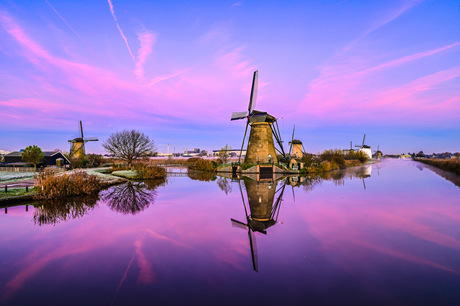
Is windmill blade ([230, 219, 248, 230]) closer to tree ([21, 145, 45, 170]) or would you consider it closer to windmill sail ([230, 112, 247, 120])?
windmill sail ([230, 112, 247, 120])

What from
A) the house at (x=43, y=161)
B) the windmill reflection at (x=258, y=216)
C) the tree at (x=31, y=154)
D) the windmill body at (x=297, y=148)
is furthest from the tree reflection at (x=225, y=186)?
the windmill body at (x=297, y=148)

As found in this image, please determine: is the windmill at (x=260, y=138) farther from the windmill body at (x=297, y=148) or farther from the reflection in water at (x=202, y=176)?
the windmill body at (x=297, y=148)

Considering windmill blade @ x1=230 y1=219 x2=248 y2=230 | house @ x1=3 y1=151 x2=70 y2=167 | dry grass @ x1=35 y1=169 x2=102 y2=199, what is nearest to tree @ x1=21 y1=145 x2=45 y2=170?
house @ x1=3 y1=151 x2=70 y2=167

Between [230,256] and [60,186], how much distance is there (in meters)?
14.2

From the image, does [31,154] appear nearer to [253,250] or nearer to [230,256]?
[230,256]

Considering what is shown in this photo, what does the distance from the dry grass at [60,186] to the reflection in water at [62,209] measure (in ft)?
2.38

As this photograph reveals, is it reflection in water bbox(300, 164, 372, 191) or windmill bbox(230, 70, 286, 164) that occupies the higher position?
windmill bbox(230, 70, 286, 164)

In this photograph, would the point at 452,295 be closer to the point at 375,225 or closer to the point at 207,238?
the point at 375,225

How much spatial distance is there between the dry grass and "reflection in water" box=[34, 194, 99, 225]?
725 mm

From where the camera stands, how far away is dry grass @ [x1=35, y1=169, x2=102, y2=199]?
14.4 meters

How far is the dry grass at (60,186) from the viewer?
14406mm

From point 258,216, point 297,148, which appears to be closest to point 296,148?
point 297,148

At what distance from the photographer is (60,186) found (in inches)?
597

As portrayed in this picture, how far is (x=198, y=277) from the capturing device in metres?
5.33
